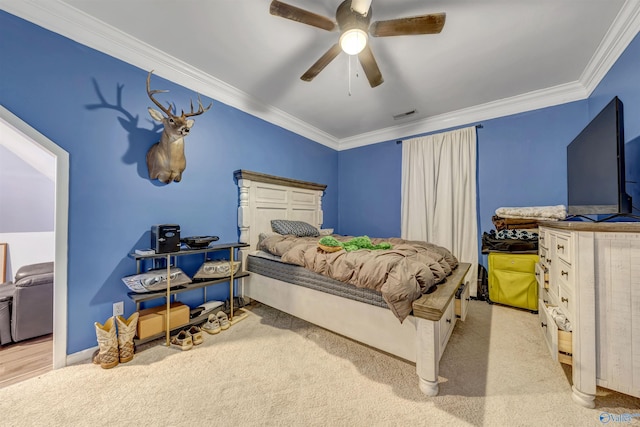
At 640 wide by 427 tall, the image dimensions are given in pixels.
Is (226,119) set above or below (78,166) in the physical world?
above

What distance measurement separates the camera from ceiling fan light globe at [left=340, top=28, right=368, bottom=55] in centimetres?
153

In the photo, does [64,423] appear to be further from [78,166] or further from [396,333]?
[396,333]

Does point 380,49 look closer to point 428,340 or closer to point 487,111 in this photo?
point 487,111

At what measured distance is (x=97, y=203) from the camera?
1.85 metres

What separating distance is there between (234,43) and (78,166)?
1630 mm

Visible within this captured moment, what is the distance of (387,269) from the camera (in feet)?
5.09

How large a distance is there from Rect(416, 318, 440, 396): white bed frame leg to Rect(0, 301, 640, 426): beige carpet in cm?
7

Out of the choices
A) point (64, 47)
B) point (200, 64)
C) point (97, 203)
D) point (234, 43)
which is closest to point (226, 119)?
point (200, 64)

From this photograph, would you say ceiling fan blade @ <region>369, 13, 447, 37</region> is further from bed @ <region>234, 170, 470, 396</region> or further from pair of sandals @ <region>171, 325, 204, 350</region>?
pair of sandals @ <region>171, 325, 204, 350</region>

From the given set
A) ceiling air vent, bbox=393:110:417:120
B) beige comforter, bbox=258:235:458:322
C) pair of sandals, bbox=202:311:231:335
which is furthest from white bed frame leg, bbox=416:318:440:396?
ceiling air vent, bbox=393:110:417:120

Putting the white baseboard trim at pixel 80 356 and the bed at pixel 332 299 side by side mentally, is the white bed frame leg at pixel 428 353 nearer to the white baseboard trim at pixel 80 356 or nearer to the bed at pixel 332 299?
the bed at pixel 332 299

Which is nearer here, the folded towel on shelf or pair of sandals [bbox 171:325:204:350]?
pair of sandals [bbox 171:325:204:350]

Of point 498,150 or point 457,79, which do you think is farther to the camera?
point 498,150

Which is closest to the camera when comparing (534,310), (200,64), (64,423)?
(64,423)
